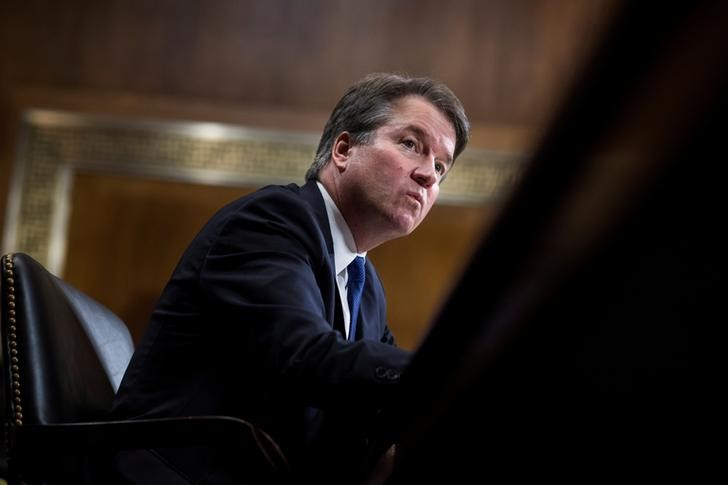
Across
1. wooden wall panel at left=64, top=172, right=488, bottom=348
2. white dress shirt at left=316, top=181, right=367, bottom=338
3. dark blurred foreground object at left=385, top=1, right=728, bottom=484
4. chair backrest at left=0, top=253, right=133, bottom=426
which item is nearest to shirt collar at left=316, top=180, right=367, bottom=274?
white dress shirt at left=316, top=181, right=367, bottom=338

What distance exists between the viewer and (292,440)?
1.14 meters

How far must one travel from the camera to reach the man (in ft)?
3.32

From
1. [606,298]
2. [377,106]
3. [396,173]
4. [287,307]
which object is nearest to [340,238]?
[396,173]

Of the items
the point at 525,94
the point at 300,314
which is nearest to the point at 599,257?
the point at 300,314

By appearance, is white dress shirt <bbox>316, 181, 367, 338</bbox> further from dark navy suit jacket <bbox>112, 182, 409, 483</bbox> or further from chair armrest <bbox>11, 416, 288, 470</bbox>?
chair armrest <bbox>11, 416, 288, 470</bbox>

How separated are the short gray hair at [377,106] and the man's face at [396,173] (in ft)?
0.05

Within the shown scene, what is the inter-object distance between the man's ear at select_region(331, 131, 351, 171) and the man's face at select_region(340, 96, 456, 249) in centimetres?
1

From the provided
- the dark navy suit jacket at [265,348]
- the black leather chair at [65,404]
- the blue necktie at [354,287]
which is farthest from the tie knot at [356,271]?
the black leather chair at [65,404]

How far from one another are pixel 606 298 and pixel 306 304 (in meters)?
0.61

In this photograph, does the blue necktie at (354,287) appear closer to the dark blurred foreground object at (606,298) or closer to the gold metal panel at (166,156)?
the dark blurred foreground object at (606,298)

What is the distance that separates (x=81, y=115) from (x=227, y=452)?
370cm

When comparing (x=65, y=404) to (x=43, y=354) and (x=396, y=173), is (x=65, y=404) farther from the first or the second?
(x=396, y=173)

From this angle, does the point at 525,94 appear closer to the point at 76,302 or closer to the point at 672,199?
the point at 76,302

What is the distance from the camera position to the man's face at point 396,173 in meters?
1.45
